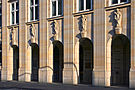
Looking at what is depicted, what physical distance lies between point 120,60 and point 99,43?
3919mm

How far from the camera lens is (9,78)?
30.3 metres

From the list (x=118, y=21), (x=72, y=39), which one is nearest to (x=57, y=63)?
(x=72, y=39)

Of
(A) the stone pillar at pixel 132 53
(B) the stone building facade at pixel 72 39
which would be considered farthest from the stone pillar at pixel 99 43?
(A) the stone pillar at pixel 132 53

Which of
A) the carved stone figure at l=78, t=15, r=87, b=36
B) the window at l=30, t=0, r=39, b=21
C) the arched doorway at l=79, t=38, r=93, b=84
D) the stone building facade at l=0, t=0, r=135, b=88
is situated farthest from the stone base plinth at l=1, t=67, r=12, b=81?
the carved stone figure at l=78, t=15, r=87, b=36

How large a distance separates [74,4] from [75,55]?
4460mm

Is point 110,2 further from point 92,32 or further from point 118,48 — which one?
point 118,48

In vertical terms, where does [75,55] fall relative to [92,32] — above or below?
below

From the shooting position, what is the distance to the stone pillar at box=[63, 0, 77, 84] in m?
23.0

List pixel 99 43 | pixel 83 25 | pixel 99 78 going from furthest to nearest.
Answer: pixel 83 25
pixel 99 43
pixel 99 78

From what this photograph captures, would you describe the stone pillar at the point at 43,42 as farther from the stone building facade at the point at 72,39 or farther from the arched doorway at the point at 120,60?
the arched doorway at the point at 120,60

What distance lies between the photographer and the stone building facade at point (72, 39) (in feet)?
67.5

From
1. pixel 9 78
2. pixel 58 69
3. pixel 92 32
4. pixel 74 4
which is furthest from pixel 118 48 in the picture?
pixel 9 78

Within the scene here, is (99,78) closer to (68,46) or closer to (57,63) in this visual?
(68,46)

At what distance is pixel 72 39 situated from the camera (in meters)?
23.2
